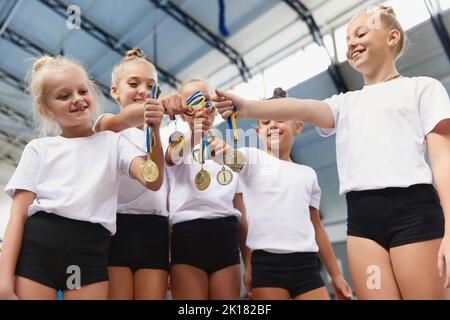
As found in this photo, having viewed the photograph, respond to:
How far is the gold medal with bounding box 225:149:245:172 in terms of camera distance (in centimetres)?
137

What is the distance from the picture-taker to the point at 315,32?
379 centimetres

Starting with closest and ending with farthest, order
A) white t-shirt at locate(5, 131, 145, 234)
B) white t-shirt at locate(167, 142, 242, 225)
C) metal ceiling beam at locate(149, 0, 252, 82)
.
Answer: white t-shirt at locate(5, 131, 145, 234)
white t-shirt at locate(167, 142, 242, 225)
metal ceiling beam at locate(149, 0, 252, 82)

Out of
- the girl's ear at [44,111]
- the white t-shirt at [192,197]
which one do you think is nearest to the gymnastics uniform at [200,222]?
the white t-shirt at [192,197]

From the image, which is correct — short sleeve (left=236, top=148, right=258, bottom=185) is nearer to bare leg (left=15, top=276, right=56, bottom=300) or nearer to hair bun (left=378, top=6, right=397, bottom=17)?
hair bun (left=378, top=6, right=397, bottom=17)

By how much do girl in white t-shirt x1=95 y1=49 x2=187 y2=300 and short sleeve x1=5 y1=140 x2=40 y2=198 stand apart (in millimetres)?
207

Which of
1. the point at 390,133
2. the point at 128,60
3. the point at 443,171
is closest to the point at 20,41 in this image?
the point at 128,60

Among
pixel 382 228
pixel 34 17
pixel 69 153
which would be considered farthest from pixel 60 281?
pixel 34 17

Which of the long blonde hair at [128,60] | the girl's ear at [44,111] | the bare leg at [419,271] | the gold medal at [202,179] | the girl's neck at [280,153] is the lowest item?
the bare leg at [419,271]

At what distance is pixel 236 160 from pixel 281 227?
0.27 metres

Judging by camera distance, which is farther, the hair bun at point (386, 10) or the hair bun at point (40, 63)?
the hair bun at point (40, 63)

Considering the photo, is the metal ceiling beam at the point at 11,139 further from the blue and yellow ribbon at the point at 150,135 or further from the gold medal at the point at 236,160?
the blue and yellow ribbon at the point at 150,135

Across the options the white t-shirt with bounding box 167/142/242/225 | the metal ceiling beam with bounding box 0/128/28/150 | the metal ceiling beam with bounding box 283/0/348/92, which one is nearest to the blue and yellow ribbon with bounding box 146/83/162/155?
the white t-shirt with bounding box 167/142/242/225

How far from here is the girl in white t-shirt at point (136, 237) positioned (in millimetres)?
1256

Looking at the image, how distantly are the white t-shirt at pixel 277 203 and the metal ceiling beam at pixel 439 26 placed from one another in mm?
3331
